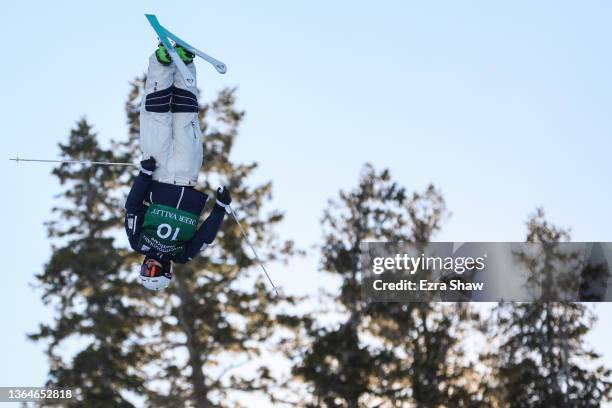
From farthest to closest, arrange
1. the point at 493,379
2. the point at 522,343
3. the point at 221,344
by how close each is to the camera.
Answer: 1. the point at 522,343
2. the point at 493,379
3. the point at 221,344

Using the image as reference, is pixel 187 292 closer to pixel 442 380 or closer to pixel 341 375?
pixel 341 375

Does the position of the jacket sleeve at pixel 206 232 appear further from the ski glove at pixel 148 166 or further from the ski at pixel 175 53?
the ski at pixel 175 53

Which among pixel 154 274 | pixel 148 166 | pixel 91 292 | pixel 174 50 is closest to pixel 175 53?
pixel 174 50

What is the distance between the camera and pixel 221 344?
28938 mm

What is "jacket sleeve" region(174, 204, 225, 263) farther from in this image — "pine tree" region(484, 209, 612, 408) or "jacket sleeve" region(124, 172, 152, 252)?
"pine tree" region(484, 209, 612, 408)

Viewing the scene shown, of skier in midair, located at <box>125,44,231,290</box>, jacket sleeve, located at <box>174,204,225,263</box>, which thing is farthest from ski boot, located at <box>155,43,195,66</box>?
jacket sleeve, located at <box>174,204,225,263</box>

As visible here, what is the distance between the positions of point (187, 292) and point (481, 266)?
326 inches

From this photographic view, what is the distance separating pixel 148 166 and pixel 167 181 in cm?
26

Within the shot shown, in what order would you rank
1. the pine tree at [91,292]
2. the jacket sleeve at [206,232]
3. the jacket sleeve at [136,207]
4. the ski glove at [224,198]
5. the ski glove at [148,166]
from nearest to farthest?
the ski glove at [148,166] < the jacket sleeve at [136,207] < the ski glove at [224,198] < the jacket sleeve at [206,232] < the pine tree at [91,292]

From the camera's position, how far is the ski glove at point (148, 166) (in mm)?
10766

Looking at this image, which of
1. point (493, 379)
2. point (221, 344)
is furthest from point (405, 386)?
point (221, 344)

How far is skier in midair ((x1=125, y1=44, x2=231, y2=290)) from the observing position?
10.5 m

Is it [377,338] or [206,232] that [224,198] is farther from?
[377,338]

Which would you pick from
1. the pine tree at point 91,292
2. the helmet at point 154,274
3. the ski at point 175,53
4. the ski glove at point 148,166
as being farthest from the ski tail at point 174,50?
the pine tree at point 91,292
